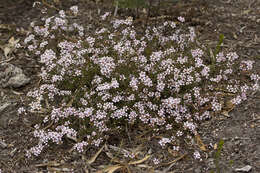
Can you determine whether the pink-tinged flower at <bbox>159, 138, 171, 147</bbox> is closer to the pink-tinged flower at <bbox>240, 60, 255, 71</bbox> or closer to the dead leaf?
the dead leaf

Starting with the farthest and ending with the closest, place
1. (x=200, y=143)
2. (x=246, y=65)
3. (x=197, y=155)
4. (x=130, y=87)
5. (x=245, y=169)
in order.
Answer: (x=246, y=65)
(x=130, y=87)
(x=200, y=143)
(x=197, y=155)
(x=245, y=169)

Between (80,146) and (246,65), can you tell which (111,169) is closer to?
(80,146)

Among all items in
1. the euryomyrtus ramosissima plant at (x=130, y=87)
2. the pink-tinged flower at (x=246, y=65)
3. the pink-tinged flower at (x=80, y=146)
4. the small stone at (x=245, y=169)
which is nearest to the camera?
the small stone at (x=245, y=169)

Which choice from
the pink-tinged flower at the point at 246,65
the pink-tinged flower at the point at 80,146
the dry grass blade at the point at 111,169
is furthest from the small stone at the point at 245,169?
the pink-tinged flower at the point at 80,146

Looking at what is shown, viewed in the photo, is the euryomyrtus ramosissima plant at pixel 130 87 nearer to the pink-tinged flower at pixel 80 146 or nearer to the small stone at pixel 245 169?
the pink-tinged flower at pixel 80 146

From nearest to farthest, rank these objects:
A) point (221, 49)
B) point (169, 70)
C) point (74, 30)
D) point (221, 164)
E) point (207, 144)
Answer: point (221, 164)
point (207, 144)
point (169, 70)
point (221, 49)
point (74, 30)

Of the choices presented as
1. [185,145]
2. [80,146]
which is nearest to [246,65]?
[185,145]

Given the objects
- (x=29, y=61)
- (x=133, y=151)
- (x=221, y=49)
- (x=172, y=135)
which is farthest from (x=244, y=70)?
(x=29, y=61)

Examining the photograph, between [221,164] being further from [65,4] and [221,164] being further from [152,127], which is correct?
[65,4]
